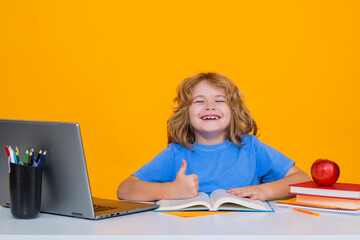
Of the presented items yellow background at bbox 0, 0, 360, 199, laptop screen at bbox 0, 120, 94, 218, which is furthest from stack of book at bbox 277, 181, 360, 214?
yellow background at bbox 0, 0, 360, 199

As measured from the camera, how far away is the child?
199 cm

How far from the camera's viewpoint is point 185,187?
1.54 metres

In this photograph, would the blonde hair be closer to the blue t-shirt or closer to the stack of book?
the blue t-shirt

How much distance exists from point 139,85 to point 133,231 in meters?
2.25

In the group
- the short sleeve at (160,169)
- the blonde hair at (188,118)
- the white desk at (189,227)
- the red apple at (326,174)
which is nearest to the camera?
the white desk at (189,227)

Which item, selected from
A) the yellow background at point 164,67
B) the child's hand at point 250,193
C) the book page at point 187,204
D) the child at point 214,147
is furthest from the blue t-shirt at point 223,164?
the yellow background at point 164,67

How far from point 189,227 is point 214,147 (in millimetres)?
943

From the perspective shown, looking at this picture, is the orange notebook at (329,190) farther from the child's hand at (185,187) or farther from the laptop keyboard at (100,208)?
the laptop keyboard at (100,208)

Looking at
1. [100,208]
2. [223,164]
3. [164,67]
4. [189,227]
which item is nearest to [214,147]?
[223,164]

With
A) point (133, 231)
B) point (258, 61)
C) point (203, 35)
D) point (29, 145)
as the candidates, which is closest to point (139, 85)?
point (203, 35)

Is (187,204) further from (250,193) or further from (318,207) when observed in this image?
(318,207)

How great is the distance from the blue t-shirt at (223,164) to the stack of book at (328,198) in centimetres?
46

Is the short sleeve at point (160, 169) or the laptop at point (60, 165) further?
the short sleeve at point (160, 169)

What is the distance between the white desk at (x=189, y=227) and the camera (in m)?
1.06
